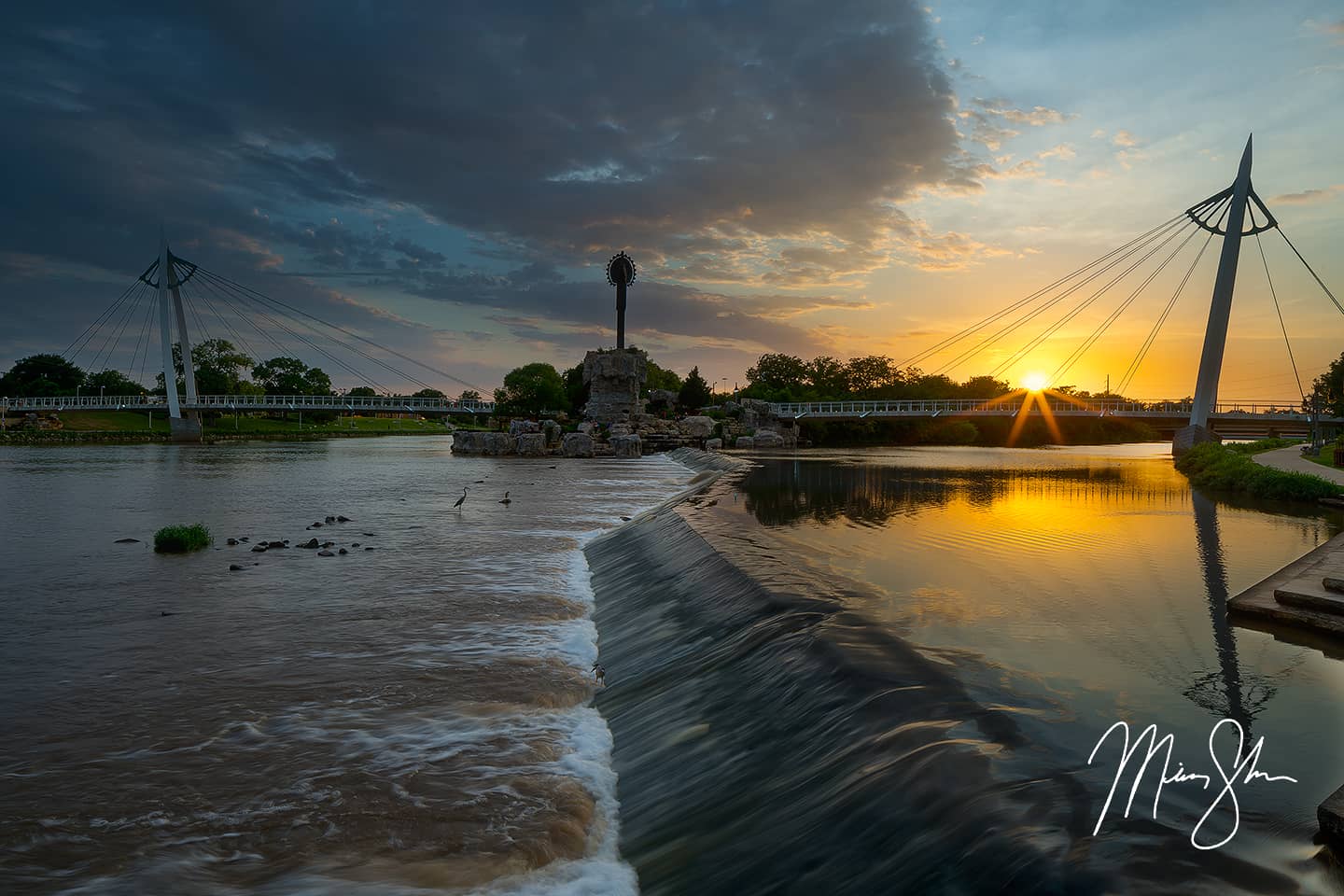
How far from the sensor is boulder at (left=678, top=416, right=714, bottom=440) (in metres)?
77.8

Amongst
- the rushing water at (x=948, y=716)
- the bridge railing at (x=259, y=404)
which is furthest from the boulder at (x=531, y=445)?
the rushing water at (x=948, y=716)

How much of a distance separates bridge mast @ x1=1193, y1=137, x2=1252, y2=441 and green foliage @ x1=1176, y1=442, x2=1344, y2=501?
407 inches

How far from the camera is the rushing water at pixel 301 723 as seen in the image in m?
5.96

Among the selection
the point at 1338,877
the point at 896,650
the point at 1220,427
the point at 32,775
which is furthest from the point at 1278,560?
the point at 1220,427

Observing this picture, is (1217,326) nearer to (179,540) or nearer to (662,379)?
(179,540)

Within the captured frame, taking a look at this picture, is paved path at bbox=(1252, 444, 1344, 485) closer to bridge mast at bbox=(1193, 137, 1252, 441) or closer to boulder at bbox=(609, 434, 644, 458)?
bridge mast at bbox=(1193, 137, 1252, 441)

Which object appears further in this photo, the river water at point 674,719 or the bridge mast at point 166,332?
the bridge mast at point 166,332

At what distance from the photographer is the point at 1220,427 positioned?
94188mm

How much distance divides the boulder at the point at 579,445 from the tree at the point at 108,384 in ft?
372

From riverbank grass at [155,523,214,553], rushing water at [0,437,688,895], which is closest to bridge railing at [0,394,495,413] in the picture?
riverbank grass at [155,523,214,553]

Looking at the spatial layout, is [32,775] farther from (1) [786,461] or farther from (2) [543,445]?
(2) [543,445]

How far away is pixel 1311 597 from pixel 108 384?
6761 inches

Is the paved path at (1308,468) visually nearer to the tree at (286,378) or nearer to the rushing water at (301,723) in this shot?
the rushing water at (301,723)

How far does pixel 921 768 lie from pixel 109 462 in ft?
221
